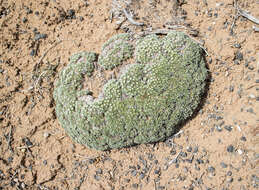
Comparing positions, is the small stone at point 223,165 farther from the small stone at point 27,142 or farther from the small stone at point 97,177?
the small stone at point 27,142

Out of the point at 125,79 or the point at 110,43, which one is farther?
the point at 110,43

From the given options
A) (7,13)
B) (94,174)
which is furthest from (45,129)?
(7,13)

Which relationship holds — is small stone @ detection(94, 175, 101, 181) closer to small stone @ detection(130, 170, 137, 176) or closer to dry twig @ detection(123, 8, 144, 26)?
small stone @ detection(130, 170, 137, 176)

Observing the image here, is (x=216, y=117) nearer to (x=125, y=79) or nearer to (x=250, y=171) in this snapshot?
(x=250, y=171)

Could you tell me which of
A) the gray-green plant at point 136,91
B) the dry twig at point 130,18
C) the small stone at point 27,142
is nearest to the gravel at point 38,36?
the gray-green plant at point 136,91

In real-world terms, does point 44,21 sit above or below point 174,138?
above

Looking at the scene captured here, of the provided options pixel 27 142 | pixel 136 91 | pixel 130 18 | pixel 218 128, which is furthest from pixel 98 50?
pixel 218 128

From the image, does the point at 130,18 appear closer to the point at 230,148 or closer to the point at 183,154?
the point at 183,154
